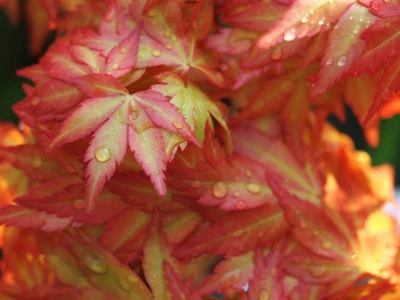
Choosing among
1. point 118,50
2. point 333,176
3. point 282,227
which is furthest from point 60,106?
point 333,176

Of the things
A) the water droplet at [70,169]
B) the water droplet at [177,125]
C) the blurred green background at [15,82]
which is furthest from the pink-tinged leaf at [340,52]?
the blurred green background at [15,82]

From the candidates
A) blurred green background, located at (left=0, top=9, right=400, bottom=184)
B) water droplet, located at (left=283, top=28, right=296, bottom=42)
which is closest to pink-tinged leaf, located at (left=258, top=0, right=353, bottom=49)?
water droplet, located at (left=283, top=28, right=296, bottom=42)

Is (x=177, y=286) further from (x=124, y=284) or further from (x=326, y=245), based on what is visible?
(x=326, y=245)

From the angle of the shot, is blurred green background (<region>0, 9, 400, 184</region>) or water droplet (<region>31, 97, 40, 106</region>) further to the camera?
blurred green background (<region>0, 9, 400, 184</region>)

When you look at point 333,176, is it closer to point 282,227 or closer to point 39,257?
point 282,227

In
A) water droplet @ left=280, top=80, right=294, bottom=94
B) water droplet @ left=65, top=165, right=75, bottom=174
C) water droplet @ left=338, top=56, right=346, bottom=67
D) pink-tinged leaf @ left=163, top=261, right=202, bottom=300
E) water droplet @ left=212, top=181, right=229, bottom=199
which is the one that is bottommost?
pink-tinged leaf @ left=163, top=261, right=202, bottom=300

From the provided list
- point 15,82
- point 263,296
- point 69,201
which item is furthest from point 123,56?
point 15,82

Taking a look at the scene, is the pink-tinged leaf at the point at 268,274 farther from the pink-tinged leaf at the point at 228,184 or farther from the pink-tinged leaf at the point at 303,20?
the pink-tinged leaf at the point at 303,20

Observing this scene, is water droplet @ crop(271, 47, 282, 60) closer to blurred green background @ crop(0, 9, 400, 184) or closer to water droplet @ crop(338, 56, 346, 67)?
water droplet @ crop(338, 56, 346, 67)
